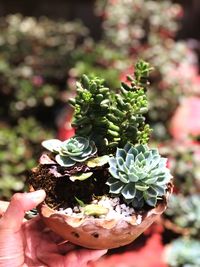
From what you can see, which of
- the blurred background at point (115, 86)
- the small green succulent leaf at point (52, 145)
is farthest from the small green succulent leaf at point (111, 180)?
the blurred background at point (115, 86)

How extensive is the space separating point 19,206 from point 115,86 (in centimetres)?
213

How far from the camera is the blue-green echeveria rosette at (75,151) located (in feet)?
4.09

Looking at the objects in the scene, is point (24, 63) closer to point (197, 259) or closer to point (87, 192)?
point (197, 259)

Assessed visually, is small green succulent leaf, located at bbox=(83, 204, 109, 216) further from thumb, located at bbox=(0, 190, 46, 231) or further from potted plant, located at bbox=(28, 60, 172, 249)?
thumb, located at bbox=(0, 190, 46, 231)

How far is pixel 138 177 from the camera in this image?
1.20 m

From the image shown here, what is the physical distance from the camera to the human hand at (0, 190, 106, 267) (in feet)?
3.96

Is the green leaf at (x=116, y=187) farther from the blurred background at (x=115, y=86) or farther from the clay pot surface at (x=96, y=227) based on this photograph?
the blurred background at (x=115, y=86)

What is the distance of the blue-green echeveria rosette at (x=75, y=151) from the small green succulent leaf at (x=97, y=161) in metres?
0.01

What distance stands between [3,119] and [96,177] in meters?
2.64

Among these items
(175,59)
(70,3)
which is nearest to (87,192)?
(175,59)

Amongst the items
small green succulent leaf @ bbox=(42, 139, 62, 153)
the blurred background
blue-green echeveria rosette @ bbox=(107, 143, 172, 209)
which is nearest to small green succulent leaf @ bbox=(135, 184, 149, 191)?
blue-green echeveria rosette @ bbox=(107, 143, 172, 209)

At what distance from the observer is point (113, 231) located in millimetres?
1178

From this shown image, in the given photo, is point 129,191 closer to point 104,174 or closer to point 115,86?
point 104,174

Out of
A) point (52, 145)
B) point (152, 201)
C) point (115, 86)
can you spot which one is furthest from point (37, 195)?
point (115, 86)
